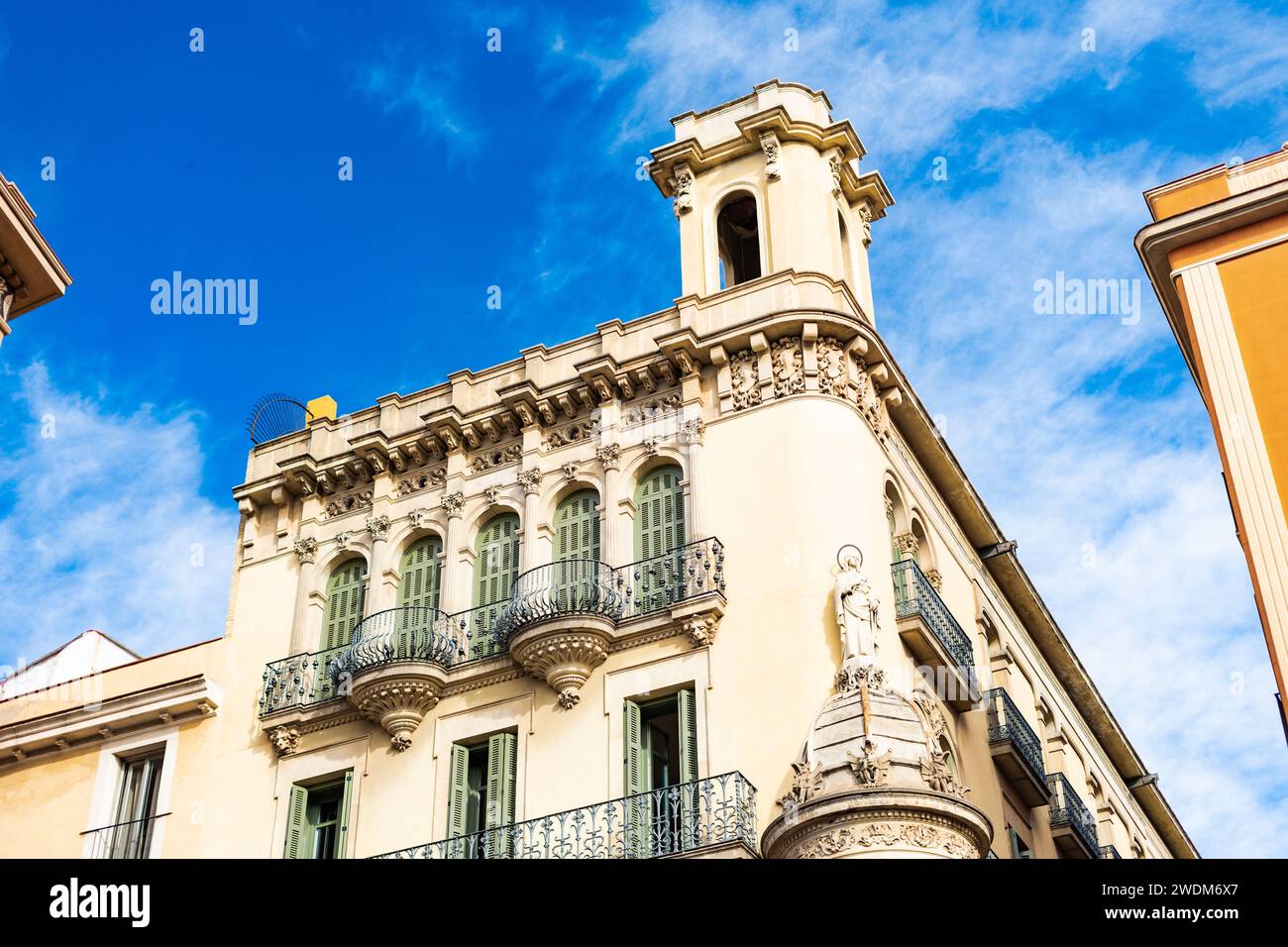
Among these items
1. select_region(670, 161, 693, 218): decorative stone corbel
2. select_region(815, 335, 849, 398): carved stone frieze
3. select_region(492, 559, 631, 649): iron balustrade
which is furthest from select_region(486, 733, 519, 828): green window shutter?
select_region(670, 161, 693, 218): decorative stone corbel

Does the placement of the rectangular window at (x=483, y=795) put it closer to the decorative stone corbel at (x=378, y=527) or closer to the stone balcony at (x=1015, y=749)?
the decorative stone corbel at (x=378, y=527)

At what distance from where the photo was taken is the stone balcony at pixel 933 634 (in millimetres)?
26047

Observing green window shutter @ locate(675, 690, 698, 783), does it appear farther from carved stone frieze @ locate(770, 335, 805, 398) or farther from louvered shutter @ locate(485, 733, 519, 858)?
carved stone frieze @ locate(770, 335, 805, 398)

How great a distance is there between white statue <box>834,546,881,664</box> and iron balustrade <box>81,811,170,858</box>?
1152 centimetres

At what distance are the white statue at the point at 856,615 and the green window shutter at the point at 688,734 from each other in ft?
7.80

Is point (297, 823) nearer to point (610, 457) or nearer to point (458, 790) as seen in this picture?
point (458, 790)

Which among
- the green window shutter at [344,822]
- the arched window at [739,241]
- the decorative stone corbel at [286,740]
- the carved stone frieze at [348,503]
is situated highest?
the arched window at [739,241]

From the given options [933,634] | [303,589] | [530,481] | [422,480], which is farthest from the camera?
[422,480]

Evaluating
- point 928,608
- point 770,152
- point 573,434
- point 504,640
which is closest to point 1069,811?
point 928,608

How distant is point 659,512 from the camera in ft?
89.7

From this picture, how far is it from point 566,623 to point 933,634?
18.3 ft

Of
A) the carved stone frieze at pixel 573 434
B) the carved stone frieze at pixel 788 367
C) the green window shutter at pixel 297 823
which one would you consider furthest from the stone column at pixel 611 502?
the green window shutter at pixel 297 823
